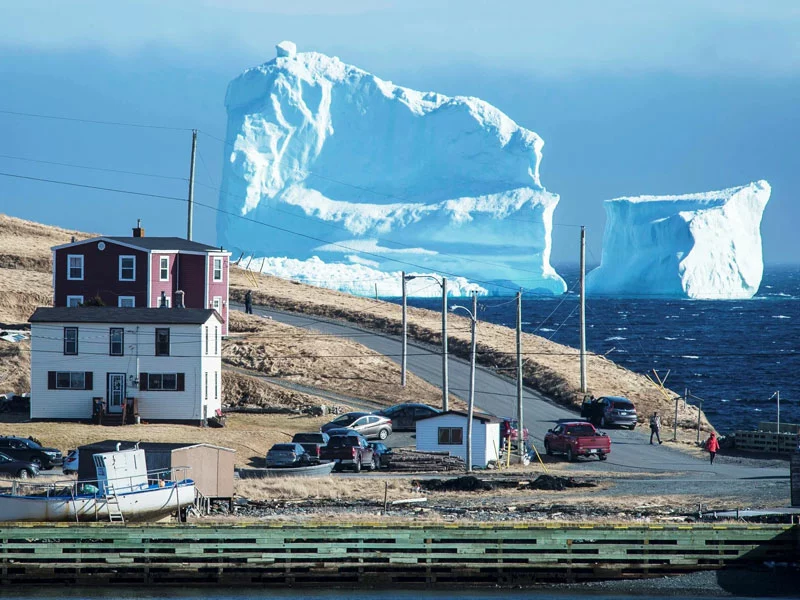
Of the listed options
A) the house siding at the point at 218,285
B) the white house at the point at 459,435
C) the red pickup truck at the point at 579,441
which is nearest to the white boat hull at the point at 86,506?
the white house at the point at 459,435

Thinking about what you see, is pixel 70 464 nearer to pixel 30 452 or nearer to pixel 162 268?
pixel 30 452

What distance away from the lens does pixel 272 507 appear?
3519cm

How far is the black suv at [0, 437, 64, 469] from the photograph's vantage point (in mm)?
40594

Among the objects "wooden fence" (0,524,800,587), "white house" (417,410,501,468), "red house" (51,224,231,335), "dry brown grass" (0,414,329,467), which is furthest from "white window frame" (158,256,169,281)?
"wooden fence" (0,524,800,587)

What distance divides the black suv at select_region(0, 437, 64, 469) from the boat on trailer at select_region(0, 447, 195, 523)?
26.7 feet

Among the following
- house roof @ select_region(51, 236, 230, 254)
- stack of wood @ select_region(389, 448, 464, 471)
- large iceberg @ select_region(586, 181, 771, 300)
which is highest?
large iceberg @ select_region(586, 181, 771, 300)

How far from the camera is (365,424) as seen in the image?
49938 millimetres

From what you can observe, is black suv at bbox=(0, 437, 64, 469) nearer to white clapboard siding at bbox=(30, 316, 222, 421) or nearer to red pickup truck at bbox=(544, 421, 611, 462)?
white clapboard siding at bbox=(30, 316, 222, 421)

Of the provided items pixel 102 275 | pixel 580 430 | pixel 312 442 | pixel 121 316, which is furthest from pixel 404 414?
pixel 102 275

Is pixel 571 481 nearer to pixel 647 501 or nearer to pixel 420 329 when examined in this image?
pixel 647 501

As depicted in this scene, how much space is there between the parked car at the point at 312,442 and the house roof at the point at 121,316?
26.6 ft

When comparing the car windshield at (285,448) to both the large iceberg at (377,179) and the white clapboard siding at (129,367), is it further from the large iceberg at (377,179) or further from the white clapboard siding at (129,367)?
the large iceberg at (377,179)

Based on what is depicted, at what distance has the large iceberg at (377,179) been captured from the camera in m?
150

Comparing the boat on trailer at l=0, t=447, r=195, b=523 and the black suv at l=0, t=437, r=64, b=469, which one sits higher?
the black suv at l=0, t=437, r=64, b=469
